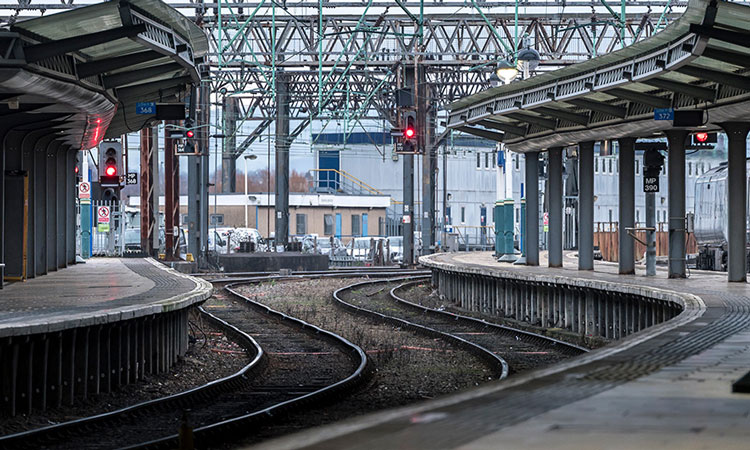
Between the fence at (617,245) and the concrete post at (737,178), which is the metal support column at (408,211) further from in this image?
the concrete post at (737,178)

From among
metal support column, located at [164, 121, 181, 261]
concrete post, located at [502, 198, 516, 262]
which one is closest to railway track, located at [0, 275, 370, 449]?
concrete post, located at [502, 198, 516, 262]

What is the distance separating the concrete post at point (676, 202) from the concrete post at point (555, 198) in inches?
194

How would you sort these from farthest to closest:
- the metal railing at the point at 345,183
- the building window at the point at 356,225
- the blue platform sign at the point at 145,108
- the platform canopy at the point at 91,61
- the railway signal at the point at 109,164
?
the metal railing at the point at 345,183 → the building window at the point at 356,225 → the railway signal at the point at 109,164 → the blue platform sign at the point at 145,108 → the platform canopy at the point at 91,61

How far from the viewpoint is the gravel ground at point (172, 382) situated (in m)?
10.8

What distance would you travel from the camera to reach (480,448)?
4.23m

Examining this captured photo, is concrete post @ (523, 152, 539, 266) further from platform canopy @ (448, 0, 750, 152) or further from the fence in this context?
the fence

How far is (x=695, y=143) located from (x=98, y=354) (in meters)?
14.7

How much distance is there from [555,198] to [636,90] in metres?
6.57

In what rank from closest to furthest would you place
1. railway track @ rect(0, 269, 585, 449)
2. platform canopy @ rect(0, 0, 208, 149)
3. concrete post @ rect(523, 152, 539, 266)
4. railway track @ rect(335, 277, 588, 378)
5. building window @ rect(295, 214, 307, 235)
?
railway track @ rect(0, 269, 585, 449) < platform canopy @ rect(0, 0, 208, 149) < railway track @ rect(335, 277, 588, 378) < concrete post @ rect(523, 152, 539, 266) < building window @ rect(295, 214, 307, 235)

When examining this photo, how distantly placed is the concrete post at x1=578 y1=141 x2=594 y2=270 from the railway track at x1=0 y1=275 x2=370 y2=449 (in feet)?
24.4

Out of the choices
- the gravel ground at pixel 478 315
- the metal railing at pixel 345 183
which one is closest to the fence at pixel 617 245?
the gravel ground at pixel 478 315

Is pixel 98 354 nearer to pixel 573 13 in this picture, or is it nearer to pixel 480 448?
pixel 480 448

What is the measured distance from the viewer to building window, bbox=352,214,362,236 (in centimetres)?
7925

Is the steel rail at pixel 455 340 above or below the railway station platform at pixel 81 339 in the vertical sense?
below
